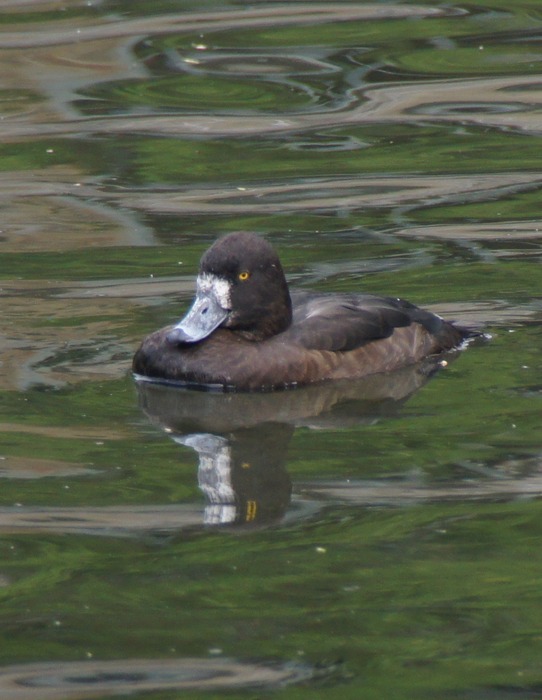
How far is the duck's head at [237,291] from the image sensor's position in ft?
23.9

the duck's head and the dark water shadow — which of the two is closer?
the dark water shadow

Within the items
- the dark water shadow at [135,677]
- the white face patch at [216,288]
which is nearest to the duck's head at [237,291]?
→ the white face patch at [216,288]

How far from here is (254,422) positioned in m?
6.76

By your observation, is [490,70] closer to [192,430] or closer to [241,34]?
[241,34]

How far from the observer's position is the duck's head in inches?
287

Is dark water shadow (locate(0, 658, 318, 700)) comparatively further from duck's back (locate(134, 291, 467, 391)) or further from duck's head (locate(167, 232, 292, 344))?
duck's head (locate(167, 232, 292, 344))

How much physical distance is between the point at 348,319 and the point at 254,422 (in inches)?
38.2

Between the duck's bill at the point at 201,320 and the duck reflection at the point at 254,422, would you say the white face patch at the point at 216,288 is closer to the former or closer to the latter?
the duck's bill at the point at 201,320

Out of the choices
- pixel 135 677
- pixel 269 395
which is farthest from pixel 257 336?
pixel 135 677

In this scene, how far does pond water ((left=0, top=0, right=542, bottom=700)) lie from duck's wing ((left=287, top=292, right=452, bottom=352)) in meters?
0.23

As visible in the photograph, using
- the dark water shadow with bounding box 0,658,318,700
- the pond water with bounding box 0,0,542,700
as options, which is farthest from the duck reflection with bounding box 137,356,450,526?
the dark water shadow with bounding box 0,658,318,700

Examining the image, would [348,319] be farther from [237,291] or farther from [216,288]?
[216,288]

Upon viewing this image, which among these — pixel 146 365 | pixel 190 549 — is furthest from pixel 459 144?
pixel 190 549

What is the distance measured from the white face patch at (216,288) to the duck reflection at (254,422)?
454 millimetres
